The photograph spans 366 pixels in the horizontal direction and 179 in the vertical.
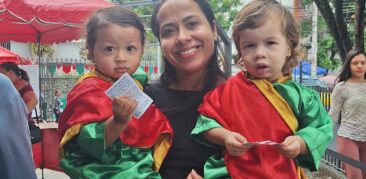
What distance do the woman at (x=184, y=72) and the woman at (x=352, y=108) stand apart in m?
3.75

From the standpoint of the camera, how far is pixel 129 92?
175cm

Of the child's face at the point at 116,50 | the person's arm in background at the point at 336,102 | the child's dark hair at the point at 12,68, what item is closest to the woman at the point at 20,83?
the child's dark hair at the point at 12,68

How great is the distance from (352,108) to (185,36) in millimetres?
4048

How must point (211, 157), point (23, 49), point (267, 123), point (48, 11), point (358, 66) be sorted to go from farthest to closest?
point (23, 49) → point (358, 66) → point (48, 11) → point (211, 157) → point (267, 123)

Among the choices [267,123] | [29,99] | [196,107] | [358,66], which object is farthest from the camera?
[29,99]

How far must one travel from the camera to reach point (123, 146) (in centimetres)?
184

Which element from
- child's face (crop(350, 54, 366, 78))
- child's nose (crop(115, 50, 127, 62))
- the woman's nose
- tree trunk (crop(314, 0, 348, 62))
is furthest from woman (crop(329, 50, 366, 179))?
child's nose (crop(115, 50, 127, 62))

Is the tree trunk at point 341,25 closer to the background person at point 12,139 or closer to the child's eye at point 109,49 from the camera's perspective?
the child's eye at point 109,49

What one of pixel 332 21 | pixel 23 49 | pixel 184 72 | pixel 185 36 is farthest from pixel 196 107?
pixel 23 49

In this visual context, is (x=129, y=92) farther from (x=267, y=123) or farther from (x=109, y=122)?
(x=267, y=123)

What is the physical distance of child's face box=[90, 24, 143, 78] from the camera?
6.16 ft

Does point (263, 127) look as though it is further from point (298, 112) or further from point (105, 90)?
point (105, 90)

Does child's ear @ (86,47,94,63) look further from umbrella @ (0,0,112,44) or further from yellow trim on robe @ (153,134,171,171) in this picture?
umbrella @ (0,0,112,44)

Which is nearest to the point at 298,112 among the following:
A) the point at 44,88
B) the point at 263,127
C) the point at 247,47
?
the point at 263,127
